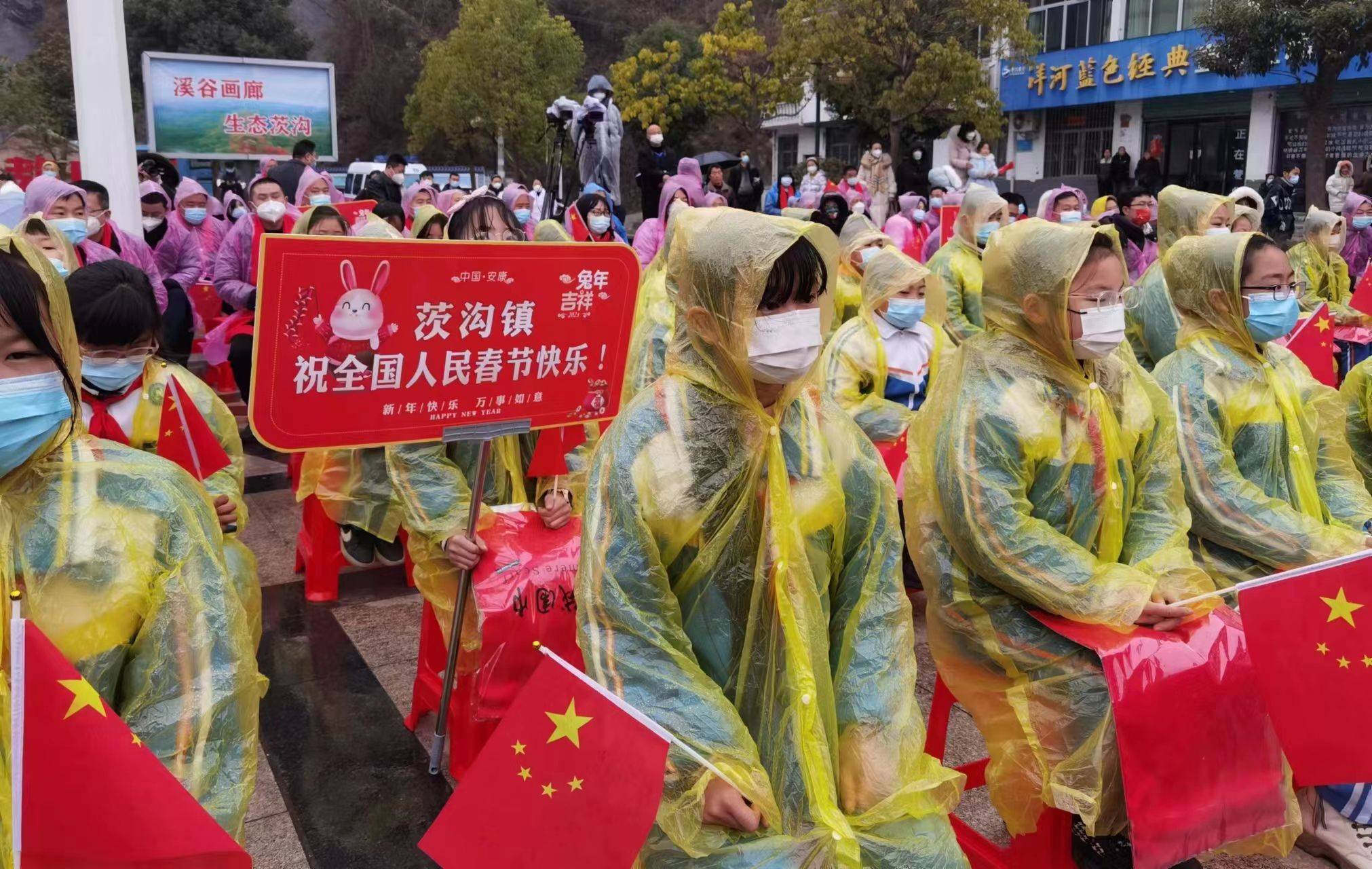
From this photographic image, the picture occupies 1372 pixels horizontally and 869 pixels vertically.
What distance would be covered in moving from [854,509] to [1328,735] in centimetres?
123

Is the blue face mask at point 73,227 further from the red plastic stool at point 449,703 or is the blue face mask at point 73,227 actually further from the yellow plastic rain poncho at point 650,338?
the red plastic stool at point 449,703

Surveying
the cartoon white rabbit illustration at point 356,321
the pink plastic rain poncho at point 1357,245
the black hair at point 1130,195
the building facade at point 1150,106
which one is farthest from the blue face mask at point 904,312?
the building facade at point 1150,106

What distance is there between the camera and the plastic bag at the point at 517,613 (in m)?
2.96

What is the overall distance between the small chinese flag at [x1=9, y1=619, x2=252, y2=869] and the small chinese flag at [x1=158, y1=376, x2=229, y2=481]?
5.28ft

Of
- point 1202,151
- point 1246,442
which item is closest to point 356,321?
point 1246,442

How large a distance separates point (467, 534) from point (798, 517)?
1.34 meters

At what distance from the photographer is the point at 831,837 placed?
71.9 inches

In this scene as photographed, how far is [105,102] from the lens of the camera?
6410 millimetres

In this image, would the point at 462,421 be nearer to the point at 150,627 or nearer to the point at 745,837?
the point at 150,627

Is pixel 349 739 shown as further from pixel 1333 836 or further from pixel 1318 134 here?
pixel 1318 134

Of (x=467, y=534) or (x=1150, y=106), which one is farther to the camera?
(x=1150, y=106)

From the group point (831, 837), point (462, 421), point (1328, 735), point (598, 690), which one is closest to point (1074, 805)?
point (1328, 735)

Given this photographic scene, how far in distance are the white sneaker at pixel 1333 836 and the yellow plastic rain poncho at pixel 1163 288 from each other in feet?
8.37

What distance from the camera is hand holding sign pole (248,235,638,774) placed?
2512mm
